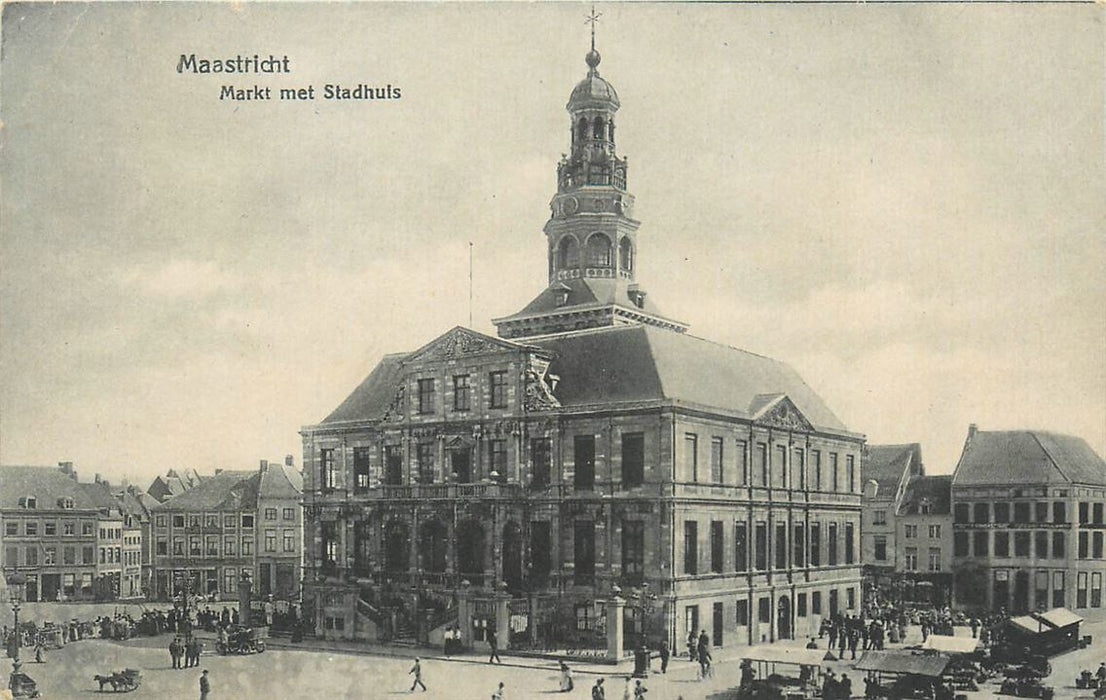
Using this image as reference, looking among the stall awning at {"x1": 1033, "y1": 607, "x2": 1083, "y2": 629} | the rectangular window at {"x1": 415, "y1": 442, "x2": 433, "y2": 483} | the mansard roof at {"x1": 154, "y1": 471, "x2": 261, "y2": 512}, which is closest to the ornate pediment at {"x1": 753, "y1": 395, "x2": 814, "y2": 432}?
the stall awning at {"x1": 1033, "y1": 607, "x2": 1083, "y2": 629}

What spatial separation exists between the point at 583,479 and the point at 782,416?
9.82 metres

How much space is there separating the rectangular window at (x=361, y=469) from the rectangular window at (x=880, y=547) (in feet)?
104

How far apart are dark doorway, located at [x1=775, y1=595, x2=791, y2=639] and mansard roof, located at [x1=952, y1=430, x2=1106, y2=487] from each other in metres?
9.72

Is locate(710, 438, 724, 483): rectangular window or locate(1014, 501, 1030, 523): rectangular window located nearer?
locate(710, 438, 724, 483): rectangular window

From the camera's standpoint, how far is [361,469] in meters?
51.1

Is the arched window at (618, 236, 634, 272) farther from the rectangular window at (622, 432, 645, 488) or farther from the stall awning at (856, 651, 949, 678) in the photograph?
the stall awning at (856, 651, 949, 678)

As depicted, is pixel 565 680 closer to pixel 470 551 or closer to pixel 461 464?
pixel 470 551

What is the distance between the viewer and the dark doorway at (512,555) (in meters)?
45.3

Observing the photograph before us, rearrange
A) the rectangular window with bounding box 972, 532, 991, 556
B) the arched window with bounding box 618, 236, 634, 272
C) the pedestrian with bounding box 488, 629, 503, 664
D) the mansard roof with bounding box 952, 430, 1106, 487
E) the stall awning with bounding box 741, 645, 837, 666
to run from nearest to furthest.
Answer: the stall awning with bounding box 741, 645, 837, 666 → the mansard roof with bounding box 952, 430, 1106, 487 → the pedestrian with bounding box 488, 629, 503, 664 → the arched window with bounding box 618, 236, 634, 272 → the rectangular window with bounding box 972, 532, 991, 556

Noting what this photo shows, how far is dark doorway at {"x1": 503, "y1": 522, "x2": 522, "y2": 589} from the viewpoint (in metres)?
45.3

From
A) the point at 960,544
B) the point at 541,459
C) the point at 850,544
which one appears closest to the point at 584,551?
the point at 541,459

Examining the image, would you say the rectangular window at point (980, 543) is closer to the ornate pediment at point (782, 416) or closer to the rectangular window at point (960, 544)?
the rectangular window at point (960, 544)


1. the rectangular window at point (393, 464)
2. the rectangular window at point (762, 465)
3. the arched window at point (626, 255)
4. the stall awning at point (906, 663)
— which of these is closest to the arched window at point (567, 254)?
the arched window at point (626, 255)

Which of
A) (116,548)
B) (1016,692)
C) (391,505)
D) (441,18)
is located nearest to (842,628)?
(1016,692)
